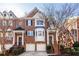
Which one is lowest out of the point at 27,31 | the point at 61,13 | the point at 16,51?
the point at 16,51

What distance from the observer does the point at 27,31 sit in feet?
21.9

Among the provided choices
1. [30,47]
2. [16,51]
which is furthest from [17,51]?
[30,47]

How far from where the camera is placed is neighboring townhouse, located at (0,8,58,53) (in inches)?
262

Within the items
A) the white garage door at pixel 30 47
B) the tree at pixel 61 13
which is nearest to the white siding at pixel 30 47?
the white garage door at pixel 30 47

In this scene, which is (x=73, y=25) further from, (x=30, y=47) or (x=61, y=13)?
(x=30, y=47)

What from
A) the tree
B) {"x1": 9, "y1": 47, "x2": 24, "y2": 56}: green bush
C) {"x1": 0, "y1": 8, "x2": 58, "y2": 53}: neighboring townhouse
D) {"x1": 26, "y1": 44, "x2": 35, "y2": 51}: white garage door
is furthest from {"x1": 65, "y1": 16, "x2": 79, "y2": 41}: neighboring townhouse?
{"x1": 9, "y1": 47, "x2": 24, "y2": 56}: green bush

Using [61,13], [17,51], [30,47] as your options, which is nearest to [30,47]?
[30,47]

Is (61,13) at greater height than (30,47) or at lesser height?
greater

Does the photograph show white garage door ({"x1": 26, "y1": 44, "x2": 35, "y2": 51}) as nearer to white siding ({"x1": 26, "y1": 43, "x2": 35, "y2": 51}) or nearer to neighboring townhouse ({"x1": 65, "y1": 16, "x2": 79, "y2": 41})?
white siding ({"x1": 26, "y1": 43, "x2": 35, "y2": 51})

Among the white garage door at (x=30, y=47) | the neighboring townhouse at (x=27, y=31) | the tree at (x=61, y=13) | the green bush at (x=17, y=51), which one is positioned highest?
the tree at (x=61, y=13)

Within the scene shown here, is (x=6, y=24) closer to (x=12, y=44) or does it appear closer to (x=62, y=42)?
(x=12, y=44)

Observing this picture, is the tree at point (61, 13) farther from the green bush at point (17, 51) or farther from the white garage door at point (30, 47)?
the green bush at point (17, 51)

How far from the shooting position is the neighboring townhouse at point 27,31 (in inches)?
262

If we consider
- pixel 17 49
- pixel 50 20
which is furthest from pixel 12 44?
pixel 50 20
